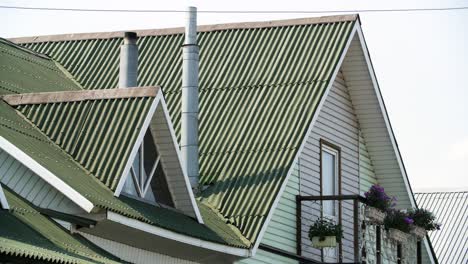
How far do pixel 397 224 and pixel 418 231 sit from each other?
1.31m

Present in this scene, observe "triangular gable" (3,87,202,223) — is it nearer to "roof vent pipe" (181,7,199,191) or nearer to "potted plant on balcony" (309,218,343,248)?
"roof vent pipe" (181,7,199,191)

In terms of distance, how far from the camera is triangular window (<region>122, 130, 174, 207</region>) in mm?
27938

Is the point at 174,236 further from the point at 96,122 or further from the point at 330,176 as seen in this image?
the point at 330,176

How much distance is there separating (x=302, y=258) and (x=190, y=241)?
5.69 m

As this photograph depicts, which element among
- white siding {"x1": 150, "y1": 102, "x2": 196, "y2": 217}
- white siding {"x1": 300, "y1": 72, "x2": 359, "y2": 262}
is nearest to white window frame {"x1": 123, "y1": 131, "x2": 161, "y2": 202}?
white siding {"x1": 150, "y1": 102, "x2": 196, "y2": 217}

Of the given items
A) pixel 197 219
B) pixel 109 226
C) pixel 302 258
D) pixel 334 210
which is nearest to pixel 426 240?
Result: pixel 334 210

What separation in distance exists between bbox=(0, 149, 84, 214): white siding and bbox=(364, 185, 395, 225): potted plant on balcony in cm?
1021

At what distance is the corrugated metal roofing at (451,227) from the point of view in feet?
157

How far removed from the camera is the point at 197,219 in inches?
1146

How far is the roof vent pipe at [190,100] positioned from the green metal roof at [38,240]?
21.2 ft

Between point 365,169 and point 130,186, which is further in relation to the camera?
point 365,169

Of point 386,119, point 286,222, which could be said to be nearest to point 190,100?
point 286,222

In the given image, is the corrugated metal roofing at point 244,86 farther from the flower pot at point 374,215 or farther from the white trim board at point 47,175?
the white trim board at point 47,175

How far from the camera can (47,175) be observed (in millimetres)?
25188
